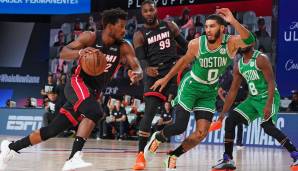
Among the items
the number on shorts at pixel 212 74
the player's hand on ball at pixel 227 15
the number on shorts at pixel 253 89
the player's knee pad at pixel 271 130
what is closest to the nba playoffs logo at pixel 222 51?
the number on shorts at pixel 212 74

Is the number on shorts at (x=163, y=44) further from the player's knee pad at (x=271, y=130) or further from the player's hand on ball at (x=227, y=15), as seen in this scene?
the player's knee pad at (x=271, y=130)

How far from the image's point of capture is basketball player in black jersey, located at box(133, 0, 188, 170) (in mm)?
8398

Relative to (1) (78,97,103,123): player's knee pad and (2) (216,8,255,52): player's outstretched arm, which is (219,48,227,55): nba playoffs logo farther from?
(1) (78,97,103,123): player's knee pad

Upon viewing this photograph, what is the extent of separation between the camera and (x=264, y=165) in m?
9.07

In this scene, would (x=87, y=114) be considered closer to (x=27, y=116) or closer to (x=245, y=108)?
(x=245, y=108)

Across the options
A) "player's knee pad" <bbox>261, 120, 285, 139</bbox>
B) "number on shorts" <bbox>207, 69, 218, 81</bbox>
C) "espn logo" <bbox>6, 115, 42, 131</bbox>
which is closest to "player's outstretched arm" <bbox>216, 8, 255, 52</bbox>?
"number on shorts" <bbox>207, 69, 218, 81</bbox>

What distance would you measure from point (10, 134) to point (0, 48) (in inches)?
270

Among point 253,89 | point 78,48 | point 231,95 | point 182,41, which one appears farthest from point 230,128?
point 78,48

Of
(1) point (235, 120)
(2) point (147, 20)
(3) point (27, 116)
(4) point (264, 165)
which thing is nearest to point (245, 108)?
(1) point (235, 120)

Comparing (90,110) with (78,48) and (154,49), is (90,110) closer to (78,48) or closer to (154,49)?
(78,48)

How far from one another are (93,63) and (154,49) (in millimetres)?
2209

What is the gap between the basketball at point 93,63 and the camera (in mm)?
6492

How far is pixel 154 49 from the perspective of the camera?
864cm

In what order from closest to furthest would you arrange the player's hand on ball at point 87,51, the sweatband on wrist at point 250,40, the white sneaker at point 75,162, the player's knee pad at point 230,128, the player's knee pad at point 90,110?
1. the white sneaker at point 75,162
2. the player's hand on ball at point 87,51
3. the player's knee pad at point 90,110
4. the sweatband on wrist at point 250,40
5. the player's knee pad at point 230,128
